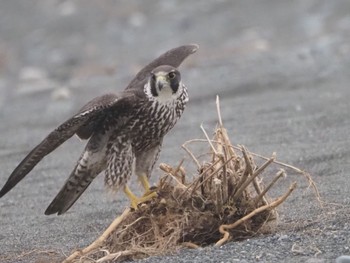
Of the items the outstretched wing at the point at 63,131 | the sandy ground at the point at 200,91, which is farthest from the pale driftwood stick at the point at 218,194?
the outstretched wing at the point at 63,131

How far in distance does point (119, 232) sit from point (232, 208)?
0.66m

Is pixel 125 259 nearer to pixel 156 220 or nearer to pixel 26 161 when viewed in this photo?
pixel 156 220

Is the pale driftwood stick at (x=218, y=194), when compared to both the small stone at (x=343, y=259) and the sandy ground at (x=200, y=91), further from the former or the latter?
the small stone at (x=343, y=259)

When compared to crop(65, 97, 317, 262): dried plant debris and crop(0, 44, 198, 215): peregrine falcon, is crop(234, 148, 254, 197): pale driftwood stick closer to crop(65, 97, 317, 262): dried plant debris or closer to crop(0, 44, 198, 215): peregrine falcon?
crop(65, 97, 317, 262): dried plant debris

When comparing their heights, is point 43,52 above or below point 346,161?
above

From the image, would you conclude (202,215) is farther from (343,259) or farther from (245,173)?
(343,259)

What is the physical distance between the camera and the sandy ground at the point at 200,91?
6.18m

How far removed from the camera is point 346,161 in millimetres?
7820

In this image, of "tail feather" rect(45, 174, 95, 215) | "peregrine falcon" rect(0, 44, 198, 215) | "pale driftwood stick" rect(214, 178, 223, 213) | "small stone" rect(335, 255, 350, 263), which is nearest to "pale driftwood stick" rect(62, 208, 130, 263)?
"peregrine falcon" rect(0, 44, 198, 215)

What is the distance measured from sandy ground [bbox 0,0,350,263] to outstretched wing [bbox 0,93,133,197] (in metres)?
0.50

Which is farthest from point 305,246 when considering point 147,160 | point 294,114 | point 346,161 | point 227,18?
point 227,18

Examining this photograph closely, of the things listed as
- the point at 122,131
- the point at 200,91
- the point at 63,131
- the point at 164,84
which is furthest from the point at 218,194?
the point at 200,91

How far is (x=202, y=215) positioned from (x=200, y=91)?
8.80 meters

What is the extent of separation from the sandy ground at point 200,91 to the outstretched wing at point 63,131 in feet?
1.64
